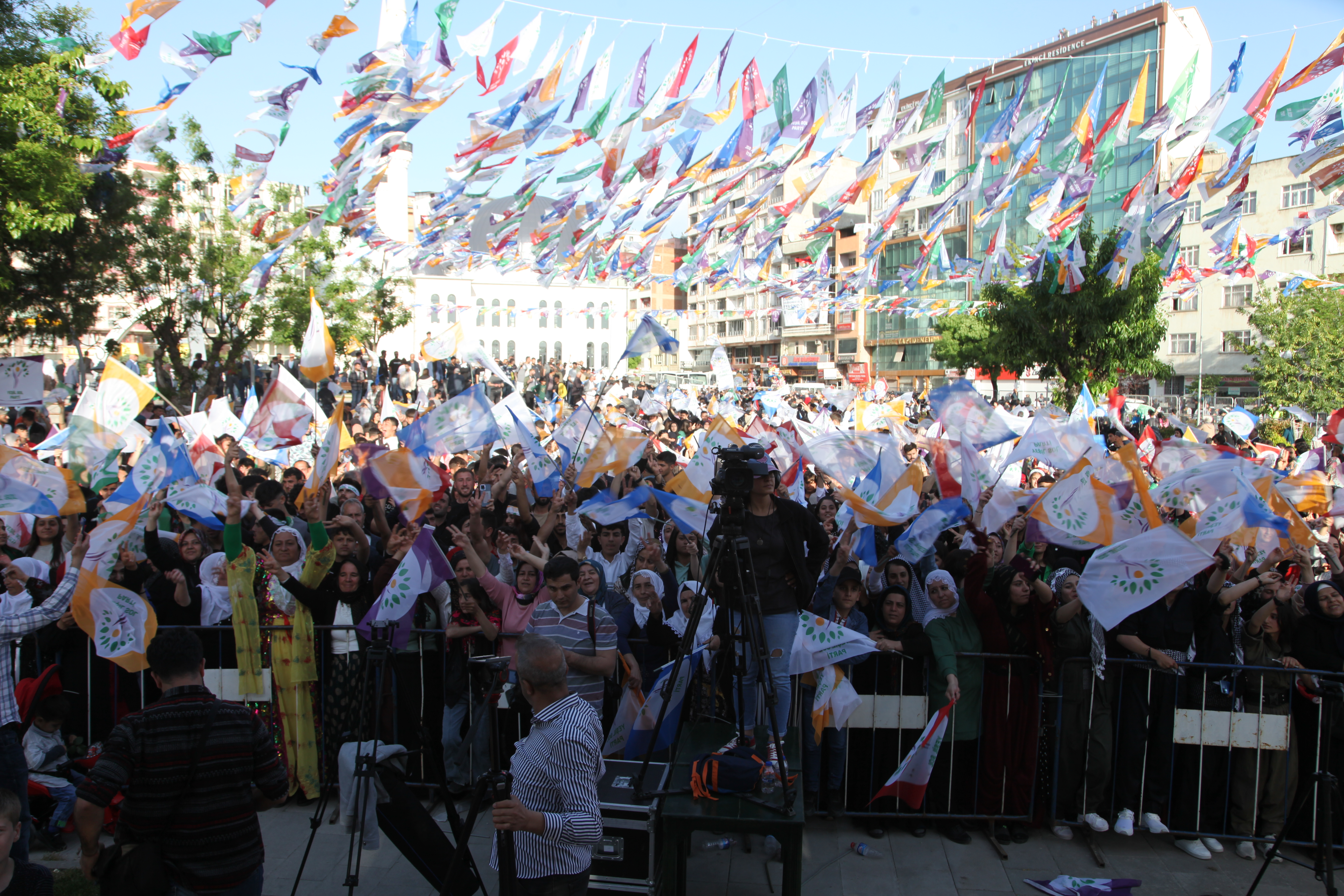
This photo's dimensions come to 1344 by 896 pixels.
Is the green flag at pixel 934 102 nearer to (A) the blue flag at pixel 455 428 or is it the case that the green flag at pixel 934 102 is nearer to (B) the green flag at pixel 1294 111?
→ (B) the green flag at pixel 1294 111

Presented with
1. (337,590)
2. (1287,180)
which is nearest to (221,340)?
(337,590)

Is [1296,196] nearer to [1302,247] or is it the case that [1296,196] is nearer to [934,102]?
[1302,247]

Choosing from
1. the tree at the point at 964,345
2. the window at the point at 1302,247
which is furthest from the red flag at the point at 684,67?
the window at the point at 1302,247

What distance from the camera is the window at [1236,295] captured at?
139 feet

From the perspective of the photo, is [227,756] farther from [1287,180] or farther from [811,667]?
[1287,180]

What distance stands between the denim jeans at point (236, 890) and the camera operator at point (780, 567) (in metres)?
2.49

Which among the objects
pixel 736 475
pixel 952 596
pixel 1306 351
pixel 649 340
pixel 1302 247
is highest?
pixel 1302 247

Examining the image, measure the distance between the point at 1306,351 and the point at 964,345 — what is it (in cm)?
1446

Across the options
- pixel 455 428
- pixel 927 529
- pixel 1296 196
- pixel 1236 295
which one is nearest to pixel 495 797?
pixel 927 529

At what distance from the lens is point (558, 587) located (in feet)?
15.6

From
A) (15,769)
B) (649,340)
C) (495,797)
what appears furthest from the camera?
(649,340)

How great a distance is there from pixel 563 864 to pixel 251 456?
9132mm

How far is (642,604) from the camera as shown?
18.5 feet

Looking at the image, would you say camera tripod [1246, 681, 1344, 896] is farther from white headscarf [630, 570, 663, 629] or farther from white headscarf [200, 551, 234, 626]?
white headscarf [200, 551, 234, 626]
